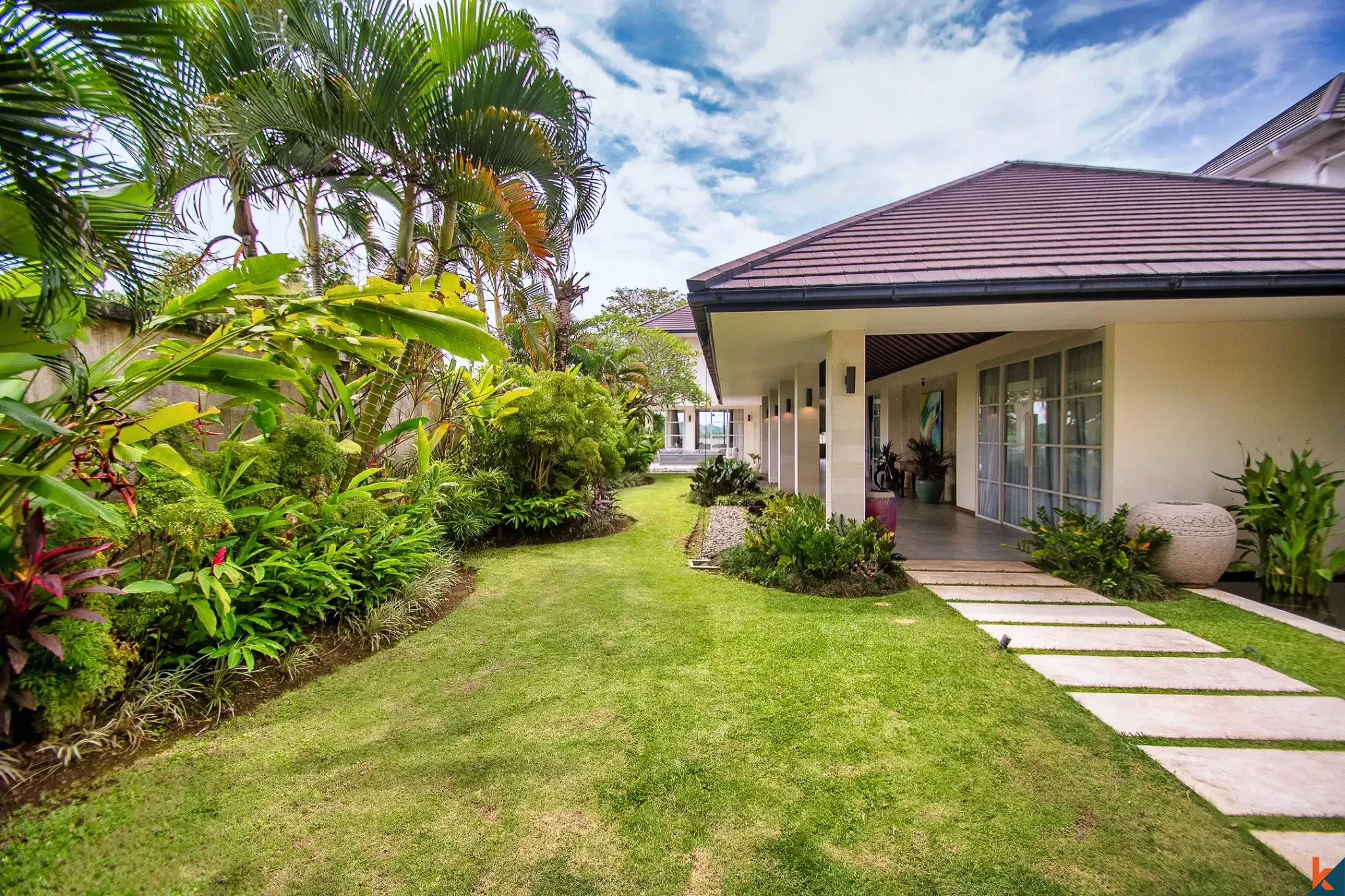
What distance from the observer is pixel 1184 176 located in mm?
8203


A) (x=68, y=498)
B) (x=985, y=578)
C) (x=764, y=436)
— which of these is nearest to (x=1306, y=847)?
(x=985, y=578)

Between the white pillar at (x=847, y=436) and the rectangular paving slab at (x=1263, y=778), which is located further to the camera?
the white pillar at (x=847, y=436)

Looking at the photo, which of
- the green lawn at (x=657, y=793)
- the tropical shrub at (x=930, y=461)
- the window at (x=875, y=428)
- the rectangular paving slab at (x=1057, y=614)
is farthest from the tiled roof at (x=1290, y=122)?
the green lawn at (x=657, y=793)

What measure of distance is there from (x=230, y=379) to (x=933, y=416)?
497 inches

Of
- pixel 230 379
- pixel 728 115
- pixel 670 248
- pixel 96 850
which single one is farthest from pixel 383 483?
pixel 670 248

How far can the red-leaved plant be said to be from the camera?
227cm

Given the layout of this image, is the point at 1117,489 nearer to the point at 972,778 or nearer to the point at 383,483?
the point at 972,778

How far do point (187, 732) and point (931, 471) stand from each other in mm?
12290

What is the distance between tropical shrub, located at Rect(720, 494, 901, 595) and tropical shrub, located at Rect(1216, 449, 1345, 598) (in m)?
3.68

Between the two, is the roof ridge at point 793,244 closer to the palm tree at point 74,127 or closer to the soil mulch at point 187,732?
the palm tree at point 74,127

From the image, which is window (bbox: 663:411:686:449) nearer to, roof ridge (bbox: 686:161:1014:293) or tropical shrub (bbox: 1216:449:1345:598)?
roof ridge (bbox: 686:161:1014:293)

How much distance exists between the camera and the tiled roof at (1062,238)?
5195mm

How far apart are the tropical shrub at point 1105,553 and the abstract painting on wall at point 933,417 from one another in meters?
6.10

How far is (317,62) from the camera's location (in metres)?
4.57
